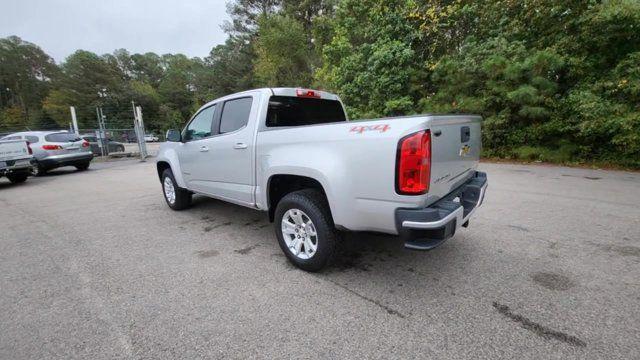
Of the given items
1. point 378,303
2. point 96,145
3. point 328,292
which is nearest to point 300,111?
point 328,292

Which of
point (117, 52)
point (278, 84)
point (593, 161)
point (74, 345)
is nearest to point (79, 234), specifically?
point (74, 345)

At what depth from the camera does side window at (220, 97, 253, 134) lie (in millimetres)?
3648

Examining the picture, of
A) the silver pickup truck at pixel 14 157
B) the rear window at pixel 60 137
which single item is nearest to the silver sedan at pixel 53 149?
the rear window at pixel 60 137

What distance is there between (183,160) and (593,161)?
Answer: 10104mm

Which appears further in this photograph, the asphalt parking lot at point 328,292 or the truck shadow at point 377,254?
the truck shadow at point 377,254

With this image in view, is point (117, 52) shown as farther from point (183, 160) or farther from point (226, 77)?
point (183, 160)

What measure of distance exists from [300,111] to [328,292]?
226cm

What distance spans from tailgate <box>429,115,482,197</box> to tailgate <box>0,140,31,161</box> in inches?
451

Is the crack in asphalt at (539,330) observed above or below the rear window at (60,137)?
below

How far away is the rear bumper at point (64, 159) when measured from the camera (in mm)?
10406

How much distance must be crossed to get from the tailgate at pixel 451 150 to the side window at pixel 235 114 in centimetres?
218

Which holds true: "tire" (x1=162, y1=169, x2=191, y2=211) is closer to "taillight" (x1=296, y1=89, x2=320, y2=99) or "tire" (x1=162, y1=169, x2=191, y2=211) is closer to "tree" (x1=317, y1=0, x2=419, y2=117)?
"taillight" (x1=296, y1=89, x2=320, y2=99)

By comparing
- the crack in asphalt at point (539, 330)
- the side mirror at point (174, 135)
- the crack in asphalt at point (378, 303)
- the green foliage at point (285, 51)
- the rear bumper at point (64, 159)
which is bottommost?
the crack in asphalt at point (539, 330)

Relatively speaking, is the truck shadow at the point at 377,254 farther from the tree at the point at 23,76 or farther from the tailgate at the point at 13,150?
the tree at the point at 23,76
